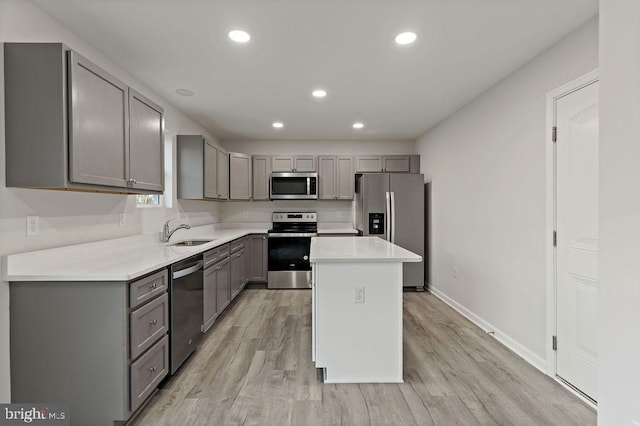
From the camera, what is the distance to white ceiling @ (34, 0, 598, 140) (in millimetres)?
1932

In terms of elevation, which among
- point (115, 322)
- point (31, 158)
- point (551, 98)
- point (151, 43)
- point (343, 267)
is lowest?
point (115, 322)

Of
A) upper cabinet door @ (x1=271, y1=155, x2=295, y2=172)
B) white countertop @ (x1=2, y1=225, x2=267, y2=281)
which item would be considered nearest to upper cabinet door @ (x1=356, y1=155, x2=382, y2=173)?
upper cabinet door @ (x1=271, y1=155, x2=295, y2=172)

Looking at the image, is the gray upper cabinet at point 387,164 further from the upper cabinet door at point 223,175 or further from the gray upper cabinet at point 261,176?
the upper cabinet door at point 223,175

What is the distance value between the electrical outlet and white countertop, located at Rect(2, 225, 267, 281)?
12cm

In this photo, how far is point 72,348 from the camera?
5.66ft

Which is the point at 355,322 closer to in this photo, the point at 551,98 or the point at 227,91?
the point at 551,98

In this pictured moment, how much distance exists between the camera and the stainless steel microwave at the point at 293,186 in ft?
17.2

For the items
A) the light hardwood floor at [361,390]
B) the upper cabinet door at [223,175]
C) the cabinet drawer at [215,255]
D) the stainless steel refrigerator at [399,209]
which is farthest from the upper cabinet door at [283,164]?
the light hardwood floor at [361,390]

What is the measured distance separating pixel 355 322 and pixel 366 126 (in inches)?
125

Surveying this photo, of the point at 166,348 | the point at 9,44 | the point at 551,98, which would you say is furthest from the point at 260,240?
the point at 551,98

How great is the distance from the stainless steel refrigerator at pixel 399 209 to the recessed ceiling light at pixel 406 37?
2576 millimetres

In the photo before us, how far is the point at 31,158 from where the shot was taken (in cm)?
172

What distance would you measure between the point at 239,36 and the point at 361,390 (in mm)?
2618

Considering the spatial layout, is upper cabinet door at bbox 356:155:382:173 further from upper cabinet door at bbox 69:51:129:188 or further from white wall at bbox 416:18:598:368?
upper cabinet door at bbox 69:51:129:188
